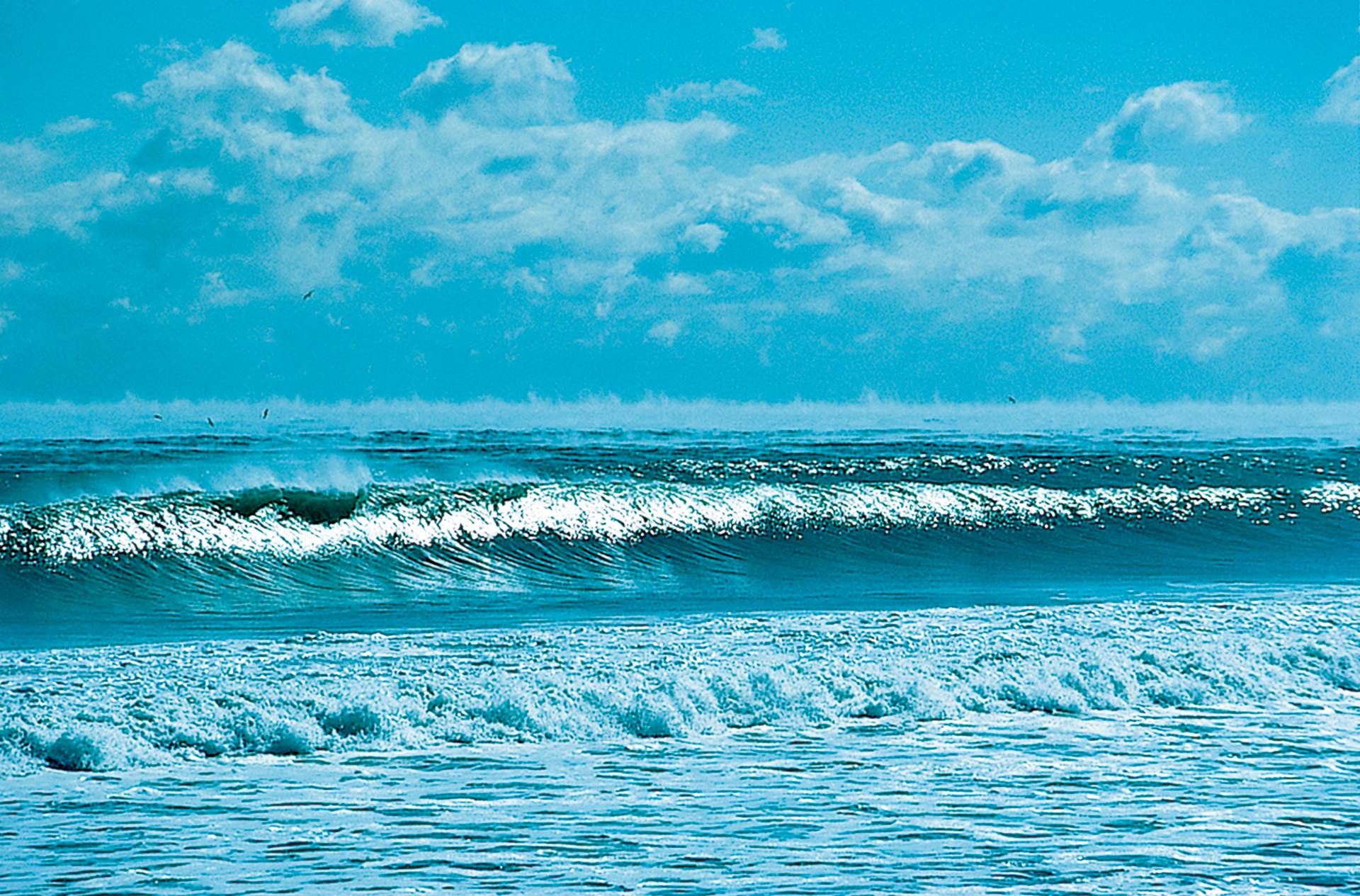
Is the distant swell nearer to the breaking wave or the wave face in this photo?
the wave face

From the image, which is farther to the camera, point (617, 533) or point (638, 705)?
point (617, 533)

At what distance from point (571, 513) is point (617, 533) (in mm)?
960

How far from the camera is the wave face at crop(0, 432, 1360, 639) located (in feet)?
48.9

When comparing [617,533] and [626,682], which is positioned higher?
[617,533]

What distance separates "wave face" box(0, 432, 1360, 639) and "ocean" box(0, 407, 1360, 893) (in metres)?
0.11

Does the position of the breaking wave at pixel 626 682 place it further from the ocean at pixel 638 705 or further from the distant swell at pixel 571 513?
the distant swell at pixel 571 513

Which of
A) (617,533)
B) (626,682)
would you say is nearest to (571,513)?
(617,533)

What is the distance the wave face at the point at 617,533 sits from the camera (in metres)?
14.9

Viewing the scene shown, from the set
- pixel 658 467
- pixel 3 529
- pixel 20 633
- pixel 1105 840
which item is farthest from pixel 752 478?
pixel 1105 840

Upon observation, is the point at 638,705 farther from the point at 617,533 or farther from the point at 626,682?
the point at 617,533

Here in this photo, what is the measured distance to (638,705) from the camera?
854 centimetres

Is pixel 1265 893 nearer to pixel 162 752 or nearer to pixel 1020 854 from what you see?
pixel 1020 854

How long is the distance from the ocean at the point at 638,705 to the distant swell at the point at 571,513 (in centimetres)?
11

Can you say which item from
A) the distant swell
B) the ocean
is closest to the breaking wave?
the ocean
